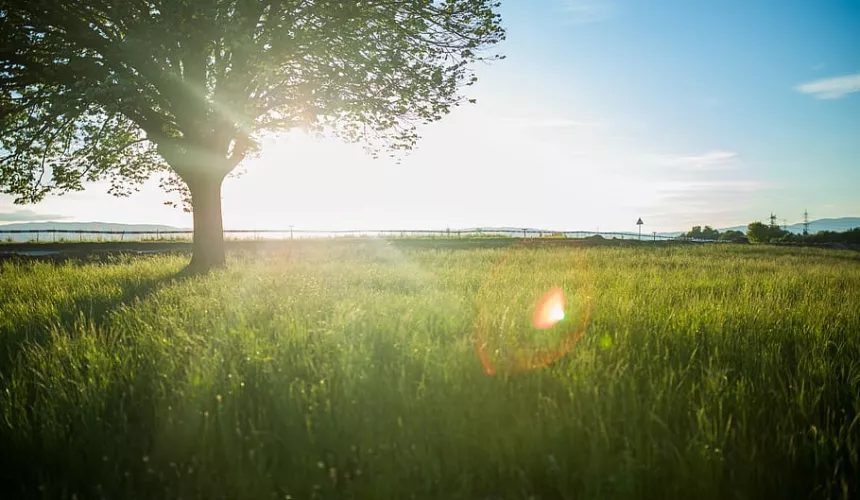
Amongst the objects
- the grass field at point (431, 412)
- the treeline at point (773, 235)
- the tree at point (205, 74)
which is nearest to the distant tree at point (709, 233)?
the treeline at point (773, 235)

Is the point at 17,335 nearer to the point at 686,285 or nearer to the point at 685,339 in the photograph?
the point at 685,339

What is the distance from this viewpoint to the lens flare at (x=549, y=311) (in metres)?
5.17

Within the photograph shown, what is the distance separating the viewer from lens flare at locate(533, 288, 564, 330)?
5168 millimetres

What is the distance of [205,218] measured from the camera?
535 inches

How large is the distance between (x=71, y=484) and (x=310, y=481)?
4.46 feet

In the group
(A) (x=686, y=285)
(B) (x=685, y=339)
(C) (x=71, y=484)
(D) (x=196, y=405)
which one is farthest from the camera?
(A) (x=686, y=285)

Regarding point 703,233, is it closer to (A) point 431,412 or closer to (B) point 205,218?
(B) point 205,218

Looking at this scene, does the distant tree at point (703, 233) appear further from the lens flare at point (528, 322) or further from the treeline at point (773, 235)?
the lens flare at point (528, 322)

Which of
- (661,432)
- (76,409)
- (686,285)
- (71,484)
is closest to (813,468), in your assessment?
(661,432)

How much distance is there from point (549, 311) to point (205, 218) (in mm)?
11566

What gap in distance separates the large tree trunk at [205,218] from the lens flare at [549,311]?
10.3 m

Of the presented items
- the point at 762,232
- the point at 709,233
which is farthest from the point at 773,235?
the point at 709,233

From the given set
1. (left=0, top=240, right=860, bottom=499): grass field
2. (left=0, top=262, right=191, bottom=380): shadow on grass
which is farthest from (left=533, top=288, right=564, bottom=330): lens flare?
(left=0, top=262, right=191, bottom=380): shadow on grass

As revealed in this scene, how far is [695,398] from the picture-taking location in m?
3.10
